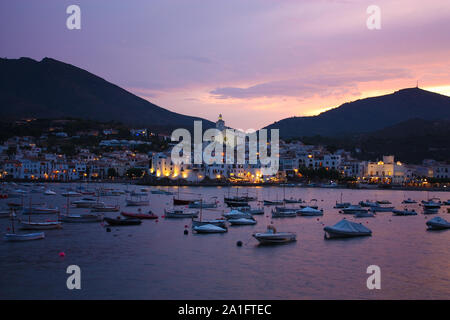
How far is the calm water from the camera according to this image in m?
12.3

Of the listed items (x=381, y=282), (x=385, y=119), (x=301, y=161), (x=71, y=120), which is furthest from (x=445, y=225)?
(x=385, y=119)

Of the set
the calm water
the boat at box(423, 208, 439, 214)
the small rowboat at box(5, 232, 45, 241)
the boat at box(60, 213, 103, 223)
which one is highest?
the boat at box(60, 213, 103, 223)

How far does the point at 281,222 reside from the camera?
1049 inches

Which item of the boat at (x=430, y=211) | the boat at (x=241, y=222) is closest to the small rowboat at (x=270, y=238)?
the boat at (x=241, y=222)

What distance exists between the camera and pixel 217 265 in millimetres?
15086

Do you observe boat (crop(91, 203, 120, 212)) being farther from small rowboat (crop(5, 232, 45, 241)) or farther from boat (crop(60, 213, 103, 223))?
small rowboat (crop(5, 232, 45, 241))

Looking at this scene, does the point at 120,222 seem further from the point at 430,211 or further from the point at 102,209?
the point at 430,211

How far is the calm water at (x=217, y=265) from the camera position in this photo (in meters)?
12.3

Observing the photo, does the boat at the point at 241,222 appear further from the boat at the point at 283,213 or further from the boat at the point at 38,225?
the boat at the point at 38,225

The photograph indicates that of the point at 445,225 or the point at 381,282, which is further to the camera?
the point at 445,225

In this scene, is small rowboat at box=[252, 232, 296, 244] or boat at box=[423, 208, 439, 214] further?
boat at box=[423, 208, 439, 214]

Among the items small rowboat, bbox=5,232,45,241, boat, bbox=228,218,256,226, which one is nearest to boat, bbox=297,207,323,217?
boat, bbox=228,218,256,226
